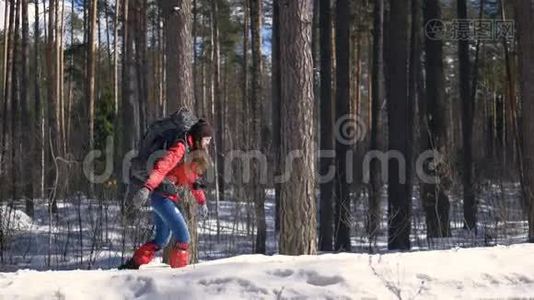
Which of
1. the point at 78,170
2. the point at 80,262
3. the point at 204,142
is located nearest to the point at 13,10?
the point at 78,170

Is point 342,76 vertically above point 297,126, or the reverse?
point 342,76

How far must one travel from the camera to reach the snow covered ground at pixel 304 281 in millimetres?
5289

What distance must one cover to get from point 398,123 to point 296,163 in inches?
329

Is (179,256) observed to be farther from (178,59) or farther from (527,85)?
(527,85)

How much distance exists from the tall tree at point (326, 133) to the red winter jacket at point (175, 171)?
1016cm

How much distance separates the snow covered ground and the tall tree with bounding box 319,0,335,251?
11.1 m

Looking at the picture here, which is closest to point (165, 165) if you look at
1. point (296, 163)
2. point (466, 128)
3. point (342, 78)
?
point (296, 163)

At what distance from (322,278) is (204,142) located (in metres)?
2.00

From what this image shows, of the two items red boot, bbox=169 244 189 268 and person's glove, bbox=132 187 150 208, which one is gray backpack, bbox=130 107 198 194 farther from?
red boot, bbox=169 244 189 268

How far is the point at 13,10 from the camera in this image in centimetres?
2495

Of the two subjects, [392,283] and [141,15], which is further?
[141,15]

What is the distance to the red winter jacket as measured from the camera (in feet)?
21.0

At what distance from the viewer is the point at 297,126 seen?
8.97 m

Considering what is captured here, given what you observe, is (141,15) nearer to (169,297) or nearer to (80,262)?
(80,262)
